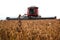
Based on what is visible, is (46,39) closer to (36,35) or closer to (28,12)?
(36,35)

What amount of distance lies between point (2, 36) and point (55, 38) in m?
2.33

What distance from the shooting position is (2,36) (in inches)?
397

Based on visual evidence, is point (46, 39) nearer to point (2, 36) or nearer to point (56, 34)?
point (56, 34)

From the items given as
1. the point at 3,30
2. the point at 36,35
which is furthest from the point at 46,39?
the point at 3,30

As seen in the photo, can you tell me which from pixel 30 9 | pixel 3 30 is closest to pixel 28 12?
pixel 30 9

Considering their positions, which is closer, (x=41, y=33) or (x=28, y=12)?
(x=41, y=33)

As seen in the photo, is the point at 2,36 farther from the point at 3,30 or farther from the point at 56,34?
the point at 56,34

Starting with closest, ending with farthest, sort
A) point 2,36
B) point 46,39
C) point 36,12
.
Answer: point 46,39, point 2,36, point 36,12

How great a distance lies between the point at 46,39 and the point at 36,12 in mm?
26561

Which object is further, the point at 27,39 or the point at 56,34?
the point at 56,34

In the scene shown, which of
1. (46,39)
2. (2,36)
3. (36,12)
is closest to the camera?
(46,39)

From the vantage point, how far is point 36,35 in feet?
32.0

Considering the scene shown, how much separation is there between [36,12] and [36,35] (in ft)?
86.3

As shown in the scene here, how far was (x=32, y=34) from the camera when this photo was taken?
10000 millimetres
